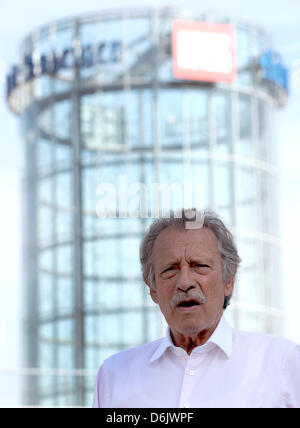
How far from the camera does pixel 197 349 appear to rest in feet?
5.95

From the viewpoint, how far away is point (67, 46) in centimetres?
1309

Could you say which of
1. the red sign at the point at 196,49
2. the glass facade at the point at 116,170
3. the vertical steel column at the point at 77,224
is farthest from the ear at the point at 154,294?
the red sign at the point at 196,49

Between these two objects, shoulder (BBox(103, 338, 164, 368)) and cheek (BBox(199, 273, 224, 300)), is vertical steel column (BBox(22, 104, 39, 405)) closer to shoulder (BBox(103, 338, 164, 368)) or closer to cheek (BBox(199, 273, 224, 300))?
shoulder (BBox(103, 338, 164, 368))

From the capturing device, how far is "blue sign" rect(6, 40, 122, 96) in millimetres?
13008

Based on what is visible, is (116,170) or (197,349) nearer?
(197,349)

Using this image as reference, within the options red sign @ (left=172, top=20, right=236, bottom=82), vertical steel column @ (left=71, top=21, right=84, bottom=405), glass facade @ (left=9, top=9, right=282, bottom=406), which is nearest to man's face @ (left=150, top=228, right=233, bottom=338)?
glass facade @ (left=9, top=9, right=282, bottom=406)

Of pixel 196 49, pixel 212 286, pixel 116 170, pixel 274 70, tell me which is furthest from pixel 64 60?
pixel 212 286

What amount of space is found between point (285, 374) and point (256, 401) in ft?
0.25

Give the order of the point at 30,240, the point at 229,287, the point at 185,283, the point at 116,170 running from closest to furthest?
the point at 185,283
the point at 229,287
the point at 116,170
the point at 30,240

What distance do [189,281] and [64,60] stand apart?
1159 cm

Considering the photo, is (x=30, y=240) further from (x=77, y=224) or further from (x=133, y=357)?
(x=133, y=357)

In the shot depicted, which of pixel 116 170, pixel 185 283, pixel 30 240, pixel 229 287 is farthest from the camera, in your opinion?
pixel 30 240

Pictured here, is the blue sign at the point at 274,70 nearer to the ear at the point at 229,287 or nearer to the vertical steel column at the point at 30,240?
the vertical steel column at the point at 30,240
